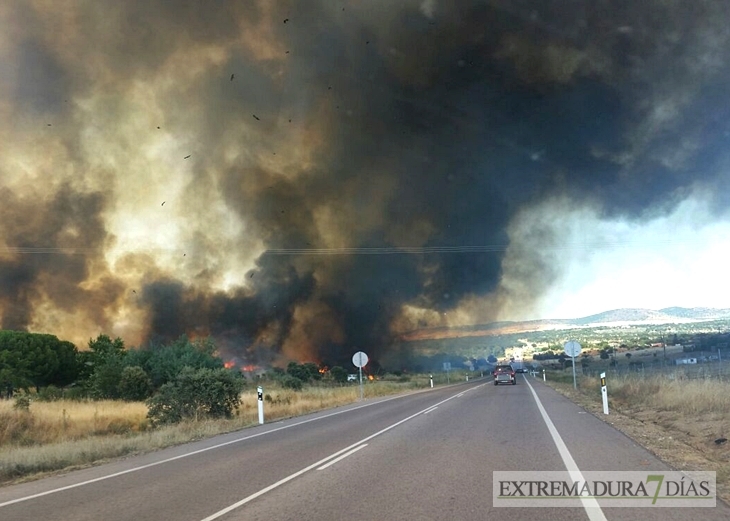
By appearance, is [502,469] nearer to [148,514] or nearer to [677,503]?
[677,503]

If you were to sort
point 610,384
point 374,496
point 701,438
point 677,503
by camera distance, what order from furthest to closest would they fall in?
point 610,384
point 701,438
point 374,496
point 677,503

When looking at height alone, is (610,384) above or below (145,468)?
below

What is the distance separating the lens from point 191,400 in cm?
2147

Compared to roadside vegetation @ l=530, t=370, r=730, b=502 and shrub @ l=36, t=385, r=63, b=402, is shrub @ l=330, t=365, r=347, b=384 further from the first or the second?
roadside vegetation @ l=530, t=370, r=730, b=502

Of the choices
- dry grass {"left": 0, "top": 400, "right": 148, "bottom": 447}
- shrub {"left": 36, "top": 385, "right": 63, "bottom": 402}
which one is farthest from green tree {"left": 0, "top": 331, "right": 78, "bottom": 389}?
dry grass {"left": 0, "top": 400, "right": 148, "bottom": 447}

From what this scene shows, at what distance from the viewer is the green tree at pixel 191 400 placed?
21.3 metres

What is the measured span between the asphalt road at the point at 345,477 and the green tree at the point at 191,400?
262 inches

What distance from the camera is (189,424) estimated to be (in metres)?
19.0

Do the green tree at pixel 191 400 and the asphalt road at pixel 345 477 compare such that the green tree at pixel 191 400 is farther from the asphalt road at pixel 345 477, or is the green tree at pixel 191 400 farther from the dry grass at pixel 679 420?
the dry grass at pixel 679 420

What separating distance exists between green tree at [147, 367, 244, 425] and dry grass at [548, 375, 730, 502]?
43.2 feet

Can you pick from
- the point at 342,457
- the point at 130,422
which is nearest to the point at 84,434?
the point at 130,422

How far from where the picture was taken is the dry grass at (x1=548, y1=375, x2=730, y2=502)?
30.6 feet

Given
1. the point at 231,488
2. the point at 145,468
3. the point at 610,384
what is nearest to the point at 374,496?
the point at 231,488

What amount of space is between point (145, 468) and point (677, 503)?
338 inches
